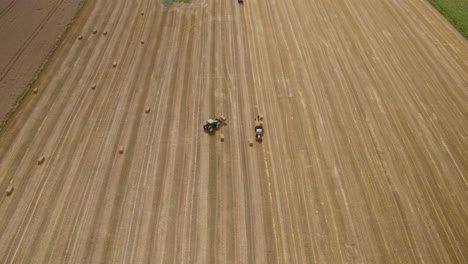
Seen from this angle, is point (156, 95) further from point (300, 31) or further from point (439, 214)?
point (439, 214)

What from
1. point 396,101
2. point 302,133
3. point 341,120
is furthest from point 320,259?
point 396,101

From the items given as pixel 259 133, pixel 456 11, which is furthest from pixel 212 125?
pixel 456 11

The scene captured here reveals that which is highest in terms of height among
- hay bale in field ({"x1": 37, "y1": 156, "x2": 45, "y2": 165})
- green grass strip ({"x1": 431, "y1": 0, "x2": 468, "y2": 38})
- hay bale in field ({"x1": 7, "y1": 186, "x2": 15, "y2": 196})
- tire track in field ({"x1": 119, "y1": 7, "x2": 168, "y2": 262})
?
green grass strip ({"x1": 431, "y1": 0, "x2": 468, "y2": 38})

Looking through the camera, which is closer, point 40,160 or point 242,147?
point 40,160

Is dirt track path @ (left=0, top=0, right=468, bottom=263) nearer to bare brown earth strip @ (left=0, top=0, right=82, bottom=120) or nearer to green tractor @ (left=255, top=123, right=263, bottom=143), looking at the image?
green tractor @ (left=255, top=123, right=263, bottom=143)

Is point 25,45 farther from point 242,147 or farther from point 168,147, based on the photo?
point 242,147

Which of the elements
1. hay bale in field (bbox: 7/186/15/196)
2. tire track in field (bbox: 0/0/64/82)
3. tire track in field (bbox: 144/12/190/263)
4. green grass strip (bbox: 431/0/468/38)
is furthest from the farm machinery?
green grass strip (bbox: 431/0/468/38)
